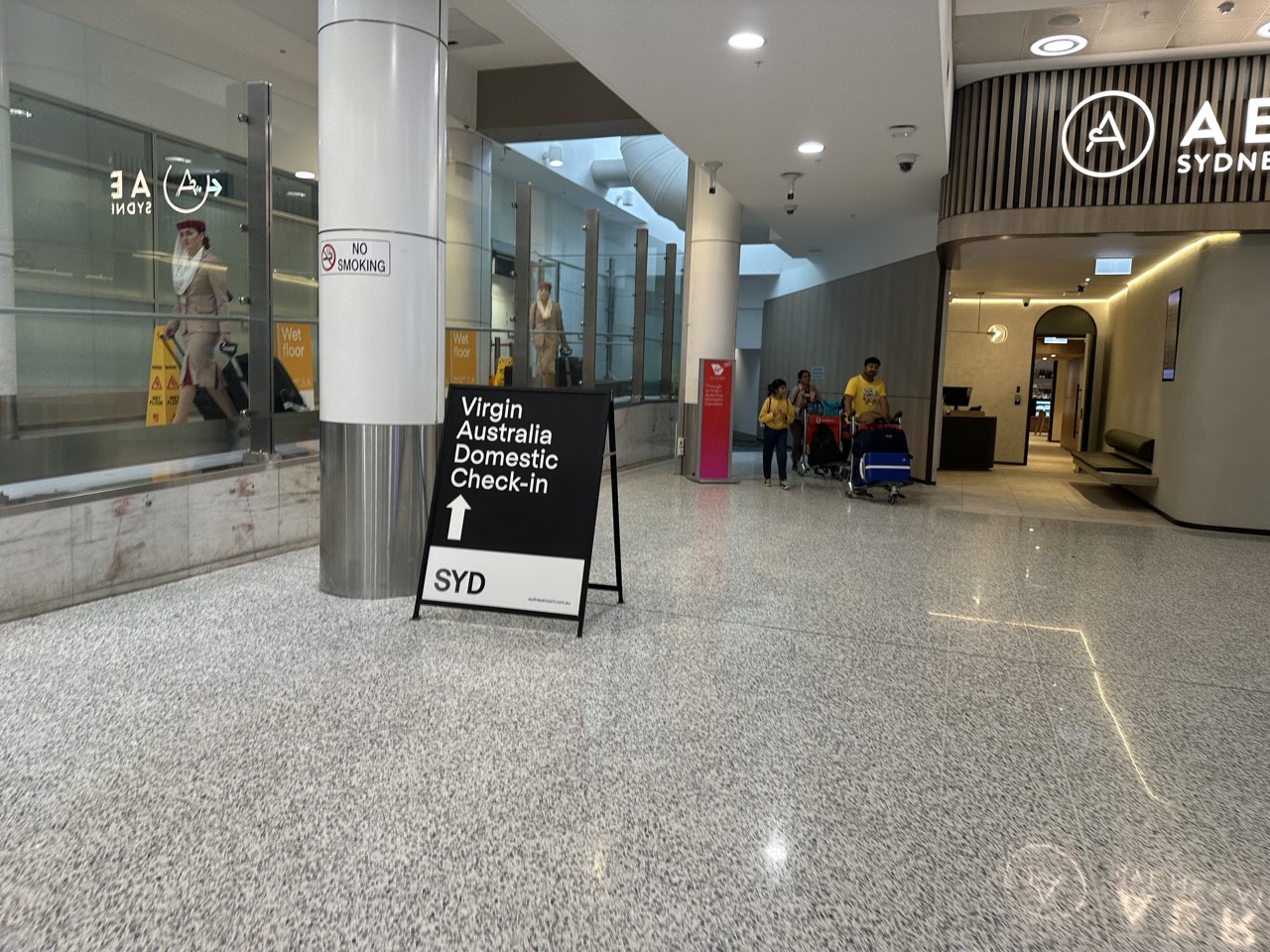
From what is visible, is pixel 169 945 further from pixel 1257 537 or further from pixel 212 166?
pixel 1257 537

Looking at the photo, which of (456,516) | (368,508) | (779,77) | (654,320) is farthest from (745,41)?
(654,320)

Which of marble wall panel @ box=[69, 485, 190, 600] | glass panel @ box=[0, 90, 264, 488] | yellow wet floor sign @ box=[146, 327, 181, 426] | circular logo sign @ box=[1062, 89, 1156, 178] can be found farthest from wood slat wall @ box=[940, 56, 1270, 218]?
marble wall panel @ box=[69, 485, 190, 600]

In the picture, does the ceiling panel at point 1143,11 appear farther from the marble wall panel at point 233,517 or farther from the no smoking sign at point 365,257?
the marble wall panel at point 233,517

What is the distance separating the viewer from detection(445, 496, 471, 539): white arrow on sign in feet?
14.2

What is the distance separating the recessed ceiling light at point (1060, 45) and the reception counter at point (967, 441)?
22.1 feet

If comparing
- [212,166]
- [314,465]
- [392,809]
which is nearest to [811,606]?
[392,809]

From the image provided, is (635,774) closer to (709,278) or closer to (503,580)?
(503,580)

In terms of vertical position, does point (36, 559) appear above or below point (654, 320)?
below

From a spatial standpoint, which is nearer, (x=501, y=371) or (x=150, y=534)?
(x=150, y=534)

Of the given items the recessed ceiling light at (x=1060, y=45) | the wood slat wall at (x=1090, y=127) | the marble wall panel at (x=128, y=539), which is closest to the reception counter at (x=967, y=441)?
the wood slat wall at (x=1090, y=127)

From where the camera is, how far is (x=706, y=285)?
34.8 ft

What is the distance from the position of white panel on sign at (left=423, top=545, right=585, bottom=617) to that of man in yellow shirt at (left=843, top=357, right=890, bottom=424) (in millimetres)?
6397

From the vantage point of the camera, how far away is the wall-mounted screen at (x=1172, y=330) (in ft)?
28.8

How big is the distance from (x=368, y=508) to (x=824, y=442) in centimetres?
750
